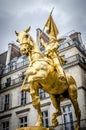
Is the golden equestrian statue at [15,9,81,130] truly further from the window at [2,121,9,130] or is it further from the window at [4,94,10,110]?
the window at [4,94,10,110]

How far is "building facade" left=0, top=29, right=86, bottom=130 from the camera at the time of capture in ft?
59.7

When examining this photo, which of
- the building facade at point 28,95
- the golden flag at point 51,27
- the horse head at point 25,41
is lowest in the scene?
the horse head at point 25,41

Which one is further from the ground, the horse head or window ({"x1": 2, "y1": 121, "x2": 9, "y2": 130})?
window ({"x1": 2, "y1": 121, "x2": 9, "y2": 130})

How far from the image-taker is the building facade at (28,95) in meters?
18.2

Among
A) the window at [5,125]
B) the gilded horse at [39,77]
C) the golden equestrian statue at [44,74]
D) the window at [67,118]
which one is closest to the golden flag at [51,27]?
the golden equestrian statue at [44,74]

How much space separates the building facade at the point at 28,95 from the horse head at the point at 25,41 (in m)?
11.6

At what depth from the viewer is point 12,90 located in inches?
923

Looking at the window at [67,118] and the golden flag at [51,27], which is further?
the window at [67,118]

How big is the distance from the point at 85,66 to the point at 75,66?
1.39 metres

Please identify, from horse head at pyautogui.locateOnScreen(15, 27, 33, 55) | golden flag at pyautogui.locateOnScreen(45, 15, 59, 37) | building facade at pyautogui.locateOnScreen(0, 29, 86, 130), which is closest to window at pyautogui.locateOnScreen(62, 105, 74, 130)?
building facade at pyautogui.locateOnScreen(0, 29, 86, 130)

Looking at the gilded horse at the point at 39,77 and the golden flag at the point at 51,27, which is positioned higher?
the golden flag at the point at 51,27

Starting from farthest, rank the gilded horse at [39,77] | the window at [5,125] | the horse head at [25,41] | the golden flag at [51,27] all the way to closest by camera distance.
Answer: the window at [5,125] < the golden flag at [51,27] < the horse head at [25,41] < the gilded horse at [39,77]

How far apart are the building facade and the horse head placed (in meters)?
11.6

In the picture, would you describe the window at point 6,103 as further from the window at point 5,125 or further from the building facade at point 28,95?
the window at point 5,125
